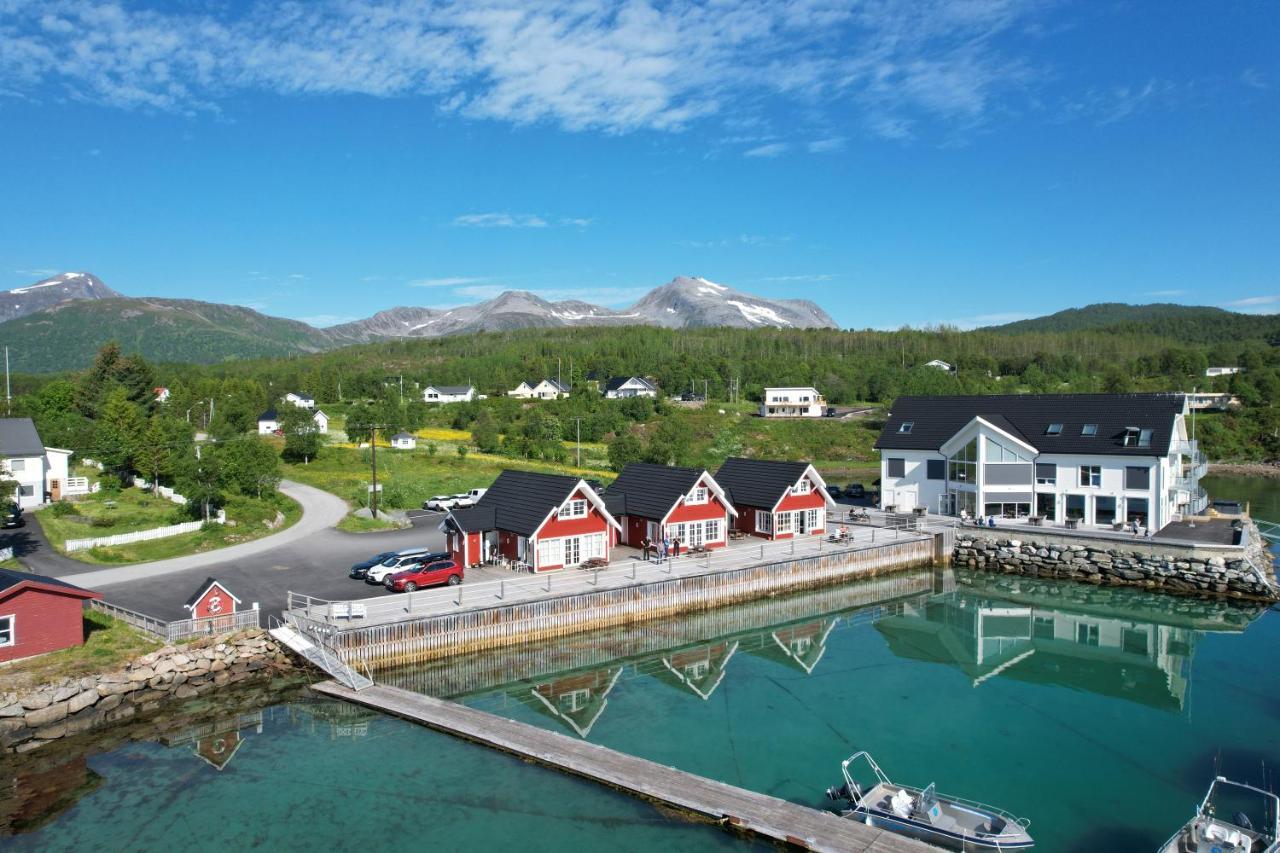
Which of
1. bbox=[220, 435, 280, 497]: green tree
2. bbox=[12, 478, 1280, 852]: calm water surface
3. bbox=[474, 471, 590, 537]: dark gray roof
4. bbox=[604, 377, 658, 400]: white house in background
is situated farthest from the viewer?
bbox=[604, 377, 658, 400]: white house in background

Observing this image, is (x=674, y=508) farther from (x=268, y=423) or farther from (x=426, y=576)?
(x=268, y=423)

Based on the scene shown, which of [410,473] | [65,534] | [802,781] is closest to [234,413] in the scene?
[410,473]

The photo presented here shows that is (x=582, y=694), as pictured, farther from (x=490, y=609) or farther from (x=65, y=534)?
(x=65, y=534)

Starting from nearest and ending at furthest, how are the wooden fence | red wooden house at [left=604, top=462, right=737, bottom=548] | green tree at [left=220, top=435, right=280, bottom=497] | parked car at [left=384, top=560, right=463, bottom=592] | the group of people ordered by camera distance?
the wooden fence → parked car at [left=384, top=560, right=463, bottom=592] → the group of people → red wooden house at [left=604, top=462, right=737, bottom=548] → green tree at [left=220, top=435, right=280, bottom=497]

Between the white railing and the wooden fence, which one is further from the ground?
the white railing

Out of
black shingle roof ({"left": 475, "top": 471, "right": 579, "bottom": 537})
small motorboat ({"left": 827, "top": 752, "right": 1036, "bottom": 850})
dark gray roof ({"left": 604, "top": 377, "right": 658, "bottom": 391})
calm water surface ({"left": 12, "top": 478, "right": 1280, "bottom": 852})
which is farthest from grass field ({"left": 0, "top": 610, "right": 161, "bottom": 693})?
dark gray roof ({"left": 604, "top": 377, "right": 658, "bottom": 391})

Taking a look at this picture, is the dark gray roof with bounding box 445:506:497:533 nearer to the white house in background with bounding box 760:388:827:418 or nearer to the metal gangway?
the metal gangway

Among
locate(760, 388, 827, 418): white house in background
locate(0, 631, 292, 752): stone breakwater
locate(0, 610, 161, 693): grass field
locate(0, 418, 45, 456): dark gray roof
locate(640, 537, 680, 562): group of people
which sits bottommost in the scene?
locate(0, 631, 292, 752): stone breakwater

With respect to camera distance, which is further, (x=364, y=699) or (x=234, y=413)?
(x=234, y=413)
